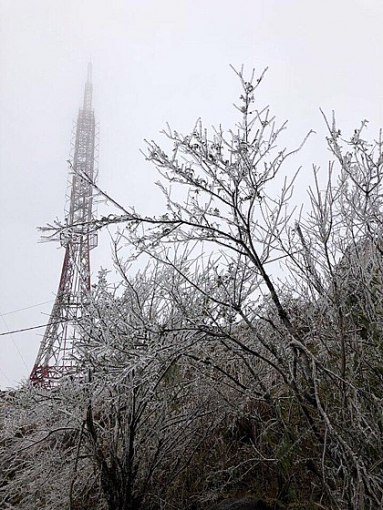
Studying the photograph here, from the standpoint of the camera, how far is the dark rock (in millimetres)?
3904

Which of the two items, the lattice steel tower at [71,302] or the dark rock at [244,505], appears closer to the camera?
the lattice steel tower at [71,302]

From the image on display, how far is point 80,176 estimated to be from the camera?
129 inches

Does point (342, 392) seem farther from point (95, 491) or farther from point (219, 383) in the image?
point (95, 491)

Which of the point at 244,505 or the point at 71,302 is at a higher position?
the point at 71,302

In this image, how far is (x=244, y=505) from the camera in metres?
3.91

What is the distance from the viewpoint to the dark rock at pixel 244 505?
3.90 meters

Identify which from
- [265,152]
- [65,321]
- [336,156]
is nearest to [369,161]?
[336,156]

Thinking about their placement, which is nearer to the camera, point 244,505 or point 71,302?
point 244,505

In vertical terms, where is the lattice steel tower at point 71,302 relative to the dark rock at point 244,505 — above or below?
above

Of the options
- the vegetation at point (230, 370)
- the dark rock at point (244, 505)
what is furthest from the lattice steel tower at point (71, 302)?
the dark rock at point (244, 505)

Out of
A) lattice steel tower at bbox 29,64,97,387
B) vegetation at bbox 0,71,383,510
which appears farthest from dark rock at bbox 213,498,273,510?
lattice steel tower at bbox 29,64,97,387

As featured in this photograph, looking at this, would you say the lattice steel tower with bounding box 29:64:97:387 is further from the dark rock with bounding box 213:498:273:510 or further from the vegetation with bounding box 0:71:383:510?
the dark rock with bounding box 213:498:273:510

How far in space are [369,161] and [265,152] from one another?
0.98 meters

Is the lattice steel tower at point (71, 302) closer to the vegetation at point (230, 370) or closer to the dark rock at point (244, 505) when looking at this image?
the vegetation at point (230, 370)
